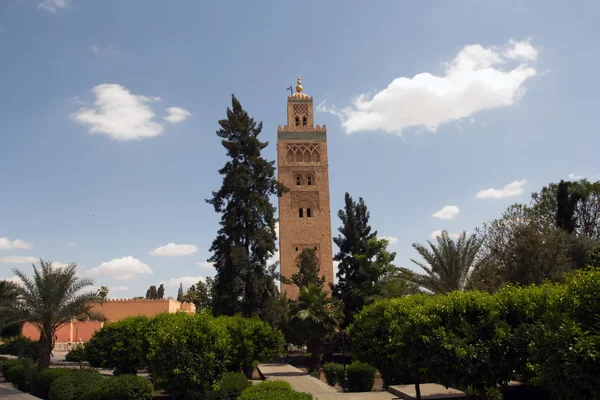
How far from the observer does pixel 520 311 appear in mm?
8273

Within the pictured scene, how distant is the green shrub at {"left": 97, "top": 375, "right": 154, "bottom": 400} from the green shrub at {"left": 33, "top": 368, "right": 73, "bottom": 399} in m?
2.57

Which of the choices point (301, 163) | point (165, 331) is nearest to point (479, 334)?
point (165, 331)

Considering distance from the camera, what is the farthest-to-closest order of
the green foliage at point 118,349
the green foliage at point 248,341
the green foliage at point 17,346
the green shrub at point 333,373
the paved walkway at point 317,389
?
the green foliage at point 17,346
the green shrub at point 333,373
the green foliage at point 118,349
the green foliage at point 248,341
the paved walkway at point 317,389

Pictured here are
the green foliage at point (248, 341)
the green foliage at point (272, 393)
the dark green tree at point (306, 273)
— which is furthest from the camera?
the dark green tree at point (306, 273)

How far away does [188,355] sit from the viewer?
10359mm

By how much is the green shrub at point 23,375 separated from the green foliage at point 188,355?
5.85 m

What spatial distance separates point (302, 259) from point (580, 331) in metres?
24.1

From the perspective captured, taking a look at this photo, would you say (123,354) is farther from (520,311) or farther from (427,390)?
(520,311)

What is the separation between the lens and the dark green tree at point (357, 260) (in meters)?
22.3

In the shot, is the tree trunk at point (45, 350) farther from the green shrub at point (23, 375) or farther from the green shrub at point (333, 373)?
the green shrub at point (333, 373)

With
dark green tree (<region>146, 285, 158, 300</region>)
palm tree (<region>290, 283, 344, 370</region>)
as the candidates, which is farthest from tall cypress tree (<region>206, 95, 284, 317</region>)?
dark green tree (<region>146, 285, 158, 300</region>)

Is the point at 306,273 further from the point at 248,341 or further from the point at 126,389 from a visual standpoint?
the point at 126,389

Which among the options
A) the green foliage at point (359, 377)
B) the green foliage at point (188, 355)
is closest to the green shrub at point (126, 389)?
the green foliage at point (188, 355)

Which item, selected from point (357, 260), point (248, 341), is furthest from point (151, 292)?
point (248, 341)
